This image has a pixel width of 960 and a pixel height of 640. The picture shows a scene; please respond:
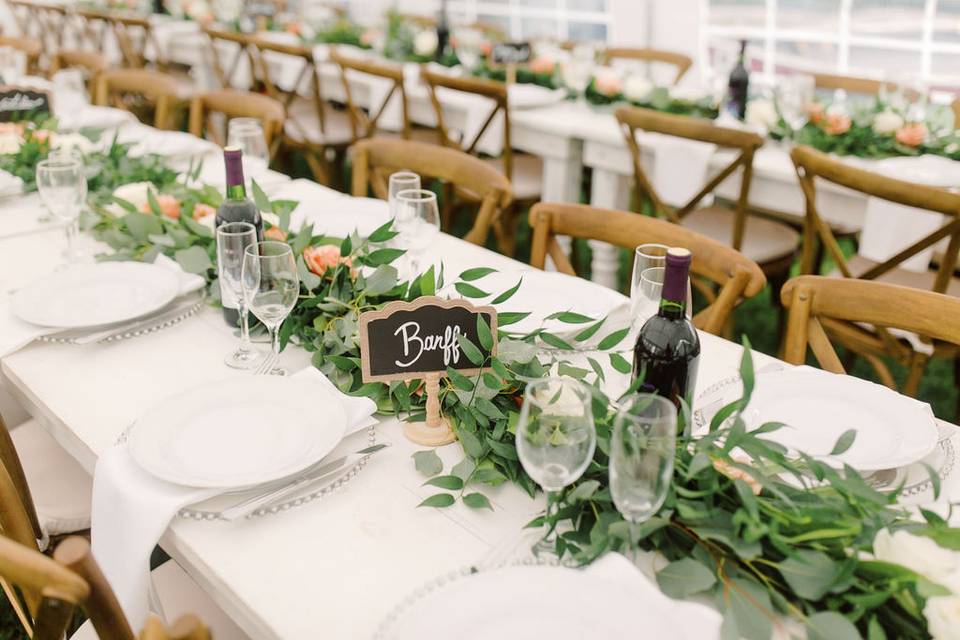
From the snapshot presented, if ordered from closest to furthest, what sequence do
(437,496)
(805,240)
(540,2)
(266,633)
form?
1. (266,633)
2. (437,496)
3. (805,240)
4. (540,2)

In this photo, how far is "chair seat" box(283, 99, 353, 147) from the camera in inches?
149

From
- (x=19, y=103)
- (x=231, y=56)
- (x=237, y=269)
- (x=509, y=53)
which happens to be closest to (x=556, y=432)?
(x=237, y=269)

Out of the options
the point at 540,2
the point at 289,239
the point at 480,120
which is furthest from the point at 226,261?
the point at 540,2

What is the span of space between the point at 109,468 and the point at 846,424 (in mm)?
918

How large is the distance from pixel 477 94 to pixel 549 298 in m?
1.66

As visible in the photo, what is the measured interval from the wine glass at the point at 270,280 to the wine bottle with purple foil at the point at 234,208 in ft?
0.45

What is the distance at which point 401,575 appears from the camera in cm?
87

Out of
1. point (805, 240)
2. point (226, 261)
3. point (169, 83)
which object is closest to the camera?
point (226, 261)

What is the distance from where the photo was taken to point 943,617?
2.35 ft

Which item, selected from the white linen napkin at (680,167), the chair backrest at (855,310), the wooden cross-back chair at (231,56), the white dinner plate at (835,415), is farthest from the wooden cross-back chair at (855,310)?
the wooden cross-back chair at (231,56)

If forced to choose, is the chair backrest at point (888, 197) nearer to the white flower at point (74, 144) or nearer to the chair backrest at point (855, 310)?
the chair backrest at point (855, 310)

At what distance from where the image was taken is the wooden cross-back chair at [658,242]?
1492 mm

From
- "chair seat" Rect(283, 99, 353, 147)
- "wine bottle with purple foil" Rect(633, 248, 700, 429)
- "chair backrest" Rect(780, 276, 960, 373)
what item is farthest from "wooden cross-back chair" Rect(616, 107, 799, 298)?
"chair seat" Rect(283, 99, 353, 147)

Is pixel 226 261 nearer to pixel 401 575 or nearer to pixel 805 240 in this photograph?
pixel 401 575
